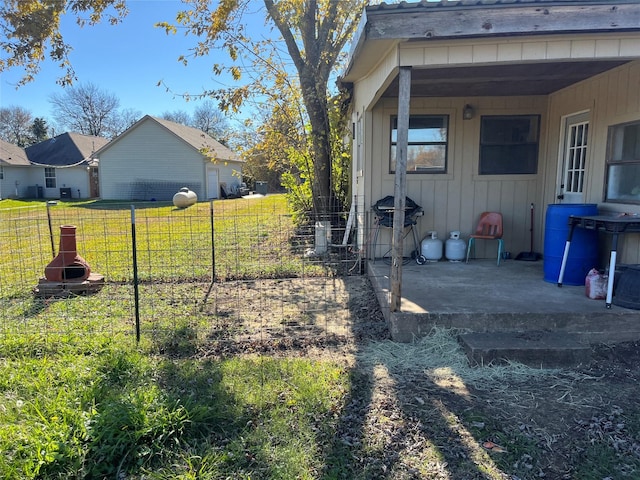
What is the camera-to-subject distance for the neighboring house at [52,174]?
83.4 feet

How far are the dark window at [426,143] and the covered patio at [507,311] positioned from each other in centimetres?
208

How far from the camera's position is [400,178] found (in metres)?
3.79

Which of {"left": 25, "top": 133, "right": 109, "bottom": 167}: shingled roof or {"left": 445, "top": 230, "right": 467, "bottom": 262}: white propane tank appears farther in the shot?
{"left": 25, "top": 133, "right": 109, "bottom": 167}: shingled roof

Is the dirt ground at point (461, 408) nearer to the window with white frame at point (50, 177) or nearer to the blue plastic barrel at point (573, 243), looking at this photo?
the blue plastic barrel at point (573, 243)

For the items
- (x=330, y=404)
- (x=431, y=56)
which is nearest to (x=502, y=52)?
(x=431, y=56)

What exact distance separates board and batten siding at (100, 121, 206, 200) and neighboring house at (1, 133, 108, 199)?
2.92 m

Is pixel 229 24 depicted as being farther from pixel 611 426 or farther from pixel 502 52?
pixel 611 426

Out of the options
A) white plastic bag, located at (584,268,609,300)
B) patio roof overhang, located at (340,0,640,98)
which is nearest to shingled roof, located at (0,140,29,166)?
patio roof overhang, located at (340,0,640,98)

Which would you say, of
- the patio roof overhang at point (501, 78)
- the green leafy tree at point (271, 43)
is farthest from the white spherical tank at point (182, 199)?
the patio roof overhang at point (501, 78)

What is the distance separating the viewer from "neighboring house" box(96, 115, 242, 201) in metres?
24.0

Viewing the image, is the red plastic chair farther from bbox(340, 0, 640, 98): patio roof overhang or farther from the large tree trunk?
bbox(340, 0, 640, 98): patio roof overhang

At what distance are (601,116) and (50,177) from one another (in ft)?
97.1

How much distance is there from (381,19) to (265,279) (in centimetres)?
388

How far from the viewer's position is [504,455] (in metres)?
2.33
